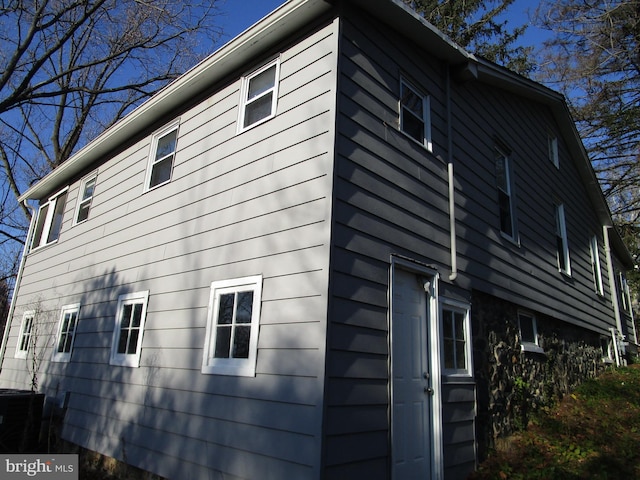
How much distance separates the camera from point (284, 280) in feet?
14.8

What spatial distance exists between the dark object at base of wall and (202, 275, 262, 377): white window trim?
14.9 ft

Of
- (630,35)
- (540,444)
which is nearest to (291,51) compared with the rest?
(540,444)

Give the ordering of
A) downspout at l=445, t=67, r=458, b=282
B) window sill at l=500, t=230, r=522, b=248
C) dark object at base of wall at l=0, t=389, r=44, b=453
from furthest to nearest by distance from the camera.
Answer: window sill at l=500, t=230, r=522, b=248
dark object at base of wall at l=0, t=389, r=44, b=453
downspout at l=445, t=67, r=458, b=282

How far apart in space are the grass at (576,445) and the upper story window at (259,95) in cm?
517

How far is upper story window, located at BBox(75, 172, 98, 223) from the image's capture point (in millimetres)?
9375

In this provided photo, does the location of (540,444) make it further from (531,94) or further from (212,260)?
(531,94)

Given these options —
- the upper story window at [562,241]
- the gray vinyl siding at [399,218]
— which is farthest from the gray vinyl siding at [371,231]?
the upper story window at [562,241]

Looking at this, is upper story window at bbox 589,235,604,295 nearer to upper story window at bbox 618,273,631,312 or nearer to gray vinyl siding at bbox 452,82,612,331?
gray vinyl siding at bbox 452,82,612,331

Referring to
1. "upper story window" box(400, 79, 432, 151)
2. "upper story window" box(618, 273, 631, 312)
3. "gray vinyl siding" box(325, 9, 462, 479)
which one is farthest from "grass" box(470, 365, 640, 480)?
"upper story window" box(618, 273, 631, 312)

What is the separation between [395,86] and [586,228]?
368 inches

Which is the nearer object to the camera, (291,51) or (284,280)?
(284,280)

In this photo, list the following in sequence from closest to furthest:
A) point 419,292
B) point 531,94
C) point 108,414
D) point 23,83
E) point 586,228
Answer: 1. point 419,292
2. point 108,414
3. point 531,94
4. point 23,83
5. point 586,228

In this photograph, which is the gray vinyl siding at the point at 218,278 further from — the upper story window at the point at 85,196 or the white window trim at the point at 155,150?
the upper story window at the point at 85,196

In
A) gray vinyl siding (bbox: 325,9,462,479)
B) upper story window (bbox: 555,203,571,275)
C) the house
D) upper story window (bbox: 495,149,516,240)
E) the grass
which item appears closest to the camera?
gray vinyl siding (bbox: 325,9,462,479)
